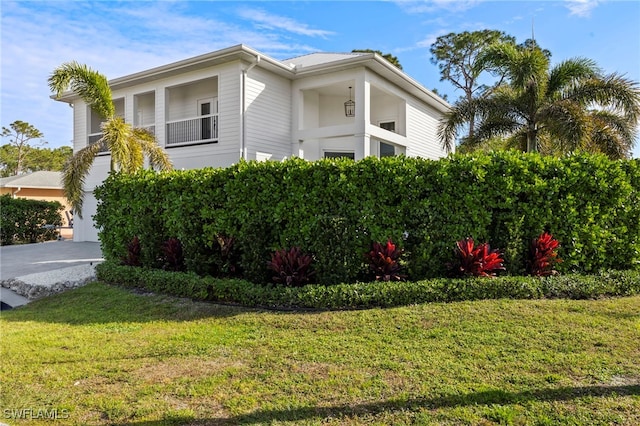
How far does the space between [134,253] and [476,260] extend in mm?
6369

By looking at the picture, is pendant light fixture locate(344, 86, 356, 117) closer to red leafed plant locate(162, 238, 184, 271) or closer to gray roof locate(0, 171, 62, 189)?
red leafed plant locate(162, 238, 184, 271)

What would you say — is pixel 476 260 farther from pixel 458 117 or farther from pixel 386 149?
pixel 386 149

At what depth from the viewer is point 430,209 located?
6270 millimetres

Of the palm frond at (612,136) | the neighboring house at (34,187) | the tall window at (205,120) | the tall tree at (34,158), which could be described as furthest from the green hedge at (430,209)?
the tall tree at (34,158)

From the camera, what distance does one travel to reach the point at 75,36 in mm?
8344

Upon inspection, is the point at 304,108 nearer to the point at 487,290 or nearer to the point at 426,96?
the point at 426,96

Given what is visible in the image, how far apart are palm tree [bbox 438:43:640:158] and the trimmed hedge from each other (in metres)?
6.00

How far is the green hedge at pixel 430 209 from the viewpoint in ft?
20.6

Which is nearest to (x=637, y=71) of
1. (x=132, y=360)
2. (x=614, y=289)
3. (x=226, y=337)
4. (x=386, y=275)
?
(x=614, y=289)

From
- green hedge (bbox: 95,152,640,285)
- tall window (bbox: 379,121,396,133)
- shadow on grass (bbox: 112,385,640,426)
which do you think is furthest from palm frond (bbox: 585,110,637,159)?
shadow on grass (bbox: 112,385,640,426)

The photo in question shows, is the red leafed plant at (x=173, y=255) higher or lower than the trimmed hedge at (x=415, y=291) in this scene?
higher

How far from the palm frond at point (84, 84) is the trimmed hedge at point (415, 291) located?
662 cm

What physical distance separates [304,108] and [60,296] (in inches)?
387

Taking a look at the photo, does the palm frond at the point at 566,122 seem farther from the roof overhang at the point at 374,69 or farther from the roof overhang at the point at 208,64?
the roof overhang at the point at 208,64
